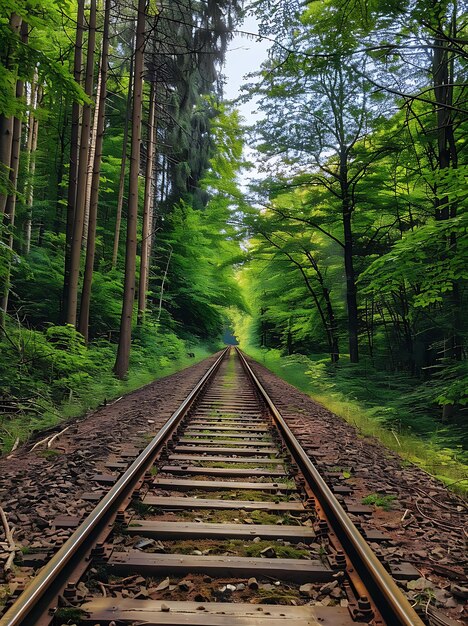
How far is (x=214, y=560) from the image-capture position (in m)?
2.79

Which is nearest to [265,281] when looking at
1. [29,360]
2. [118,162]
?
[118,162]

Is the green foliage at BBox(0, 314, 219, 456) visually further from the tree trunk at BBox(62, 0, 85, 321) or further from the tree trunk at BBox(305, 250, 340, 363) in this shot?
the tree trunk at BBox(305, 250, 340, 363)

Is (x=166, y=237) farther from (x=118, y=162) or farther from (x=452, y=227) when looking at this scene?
(x=452, y=227)

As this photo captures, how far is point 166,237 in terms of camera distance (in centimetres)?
2541

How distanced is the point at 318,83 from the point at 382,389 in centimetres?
919

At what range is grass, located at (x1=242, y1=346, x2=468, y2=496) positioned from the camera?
5.78 meters

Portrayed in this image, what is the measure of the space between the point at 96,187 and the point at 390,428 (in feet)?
35.1

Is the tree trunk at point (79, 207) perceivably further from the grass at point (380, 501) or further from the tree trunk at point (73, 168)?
the grass at point (380, 501)

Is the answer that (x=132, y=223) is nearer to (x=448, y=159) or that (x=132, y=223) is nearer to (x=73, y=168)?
(x=73, y=168)

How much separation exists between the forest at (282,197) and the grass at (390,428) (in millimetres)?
75

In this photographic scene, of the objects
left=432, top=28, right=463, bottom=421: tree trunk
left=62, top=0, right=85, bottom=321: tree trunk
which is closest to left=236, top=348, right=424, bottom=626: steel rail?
left=432, top=28, right=463, bottom=421: tree trunk

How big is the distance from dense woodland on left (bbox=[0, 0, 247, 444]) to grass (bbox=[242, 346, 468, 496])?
583 centimetres

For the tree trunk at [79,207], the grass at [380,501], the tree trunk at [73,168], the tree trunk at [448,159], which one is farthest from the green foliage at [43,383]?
the tree trunk at [448,159]

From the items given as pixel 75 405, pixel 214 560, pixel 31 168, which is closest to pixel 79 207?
pixel 75 405
